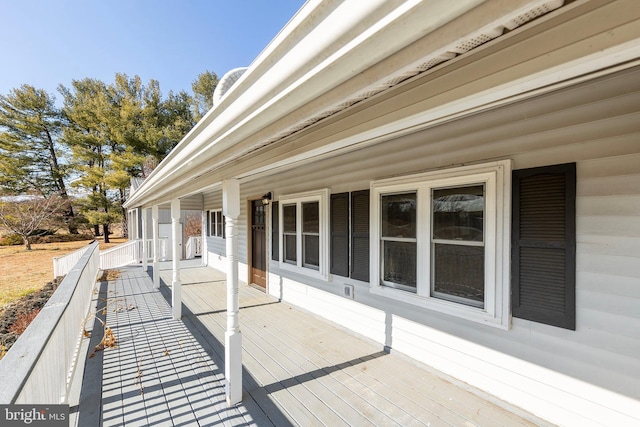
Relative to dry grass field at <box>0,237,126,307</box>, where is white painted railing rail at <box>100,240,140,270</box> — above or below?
above

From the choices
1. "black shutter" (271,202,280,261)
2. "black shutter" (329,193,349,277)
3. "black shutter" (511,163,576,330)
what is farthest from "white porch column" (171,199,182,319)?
"black shutter" (511,163,576,330)

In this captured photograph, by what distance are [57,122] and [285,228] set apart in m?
24.2

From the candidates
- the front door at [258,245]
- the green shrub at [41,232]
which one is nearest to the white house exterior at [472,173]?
the front door at [258,245]

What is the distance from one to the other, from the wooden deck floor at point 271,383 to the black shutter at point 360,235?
2.97 ft

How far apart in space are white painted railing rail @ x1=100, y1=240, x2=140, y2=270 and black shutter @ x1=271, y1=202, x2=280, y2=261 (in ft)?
23.8

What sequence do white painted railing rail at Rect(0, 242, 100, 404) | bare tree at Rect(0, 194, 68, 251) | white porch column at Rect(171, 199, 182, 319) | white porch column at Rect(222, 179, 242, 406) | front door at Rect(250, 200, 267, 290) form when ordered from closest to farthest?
1. white painted railing rail at Rect(0, 242, 100, 404)
2. white porch column at Rect(222, 179, 242, 406)
3. white porch column at Rect(171, 199, 182, 319)
4. front door at Rect(250, 200, 267, 290)
5. bare tree at Rect(0, 194, 68, 251)

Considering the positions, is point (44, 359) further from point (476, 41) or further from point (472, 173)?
point (472, 173)

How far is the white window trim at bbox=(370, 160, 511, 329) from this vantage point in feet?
7.18

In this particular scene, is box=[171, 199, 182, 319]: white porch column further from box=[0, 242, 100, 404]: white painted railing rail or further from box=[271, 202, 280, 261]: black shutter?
box=[271, 202, 280, 261]: black shutter

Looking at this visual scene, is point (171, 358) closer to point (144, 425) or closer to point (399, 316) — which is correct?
point (144, 425)

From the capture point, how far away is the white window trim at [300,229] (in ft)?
13.1

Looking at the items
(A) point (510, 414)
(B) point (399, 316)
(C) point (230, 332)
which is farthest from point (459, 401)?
(C) point (230, 332)

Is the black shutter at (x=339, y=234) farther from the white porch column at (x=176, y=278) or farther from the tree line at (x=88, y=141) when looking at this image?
the tree line at (x=88, y=141)

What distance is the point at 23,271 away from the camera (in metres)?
9.91
